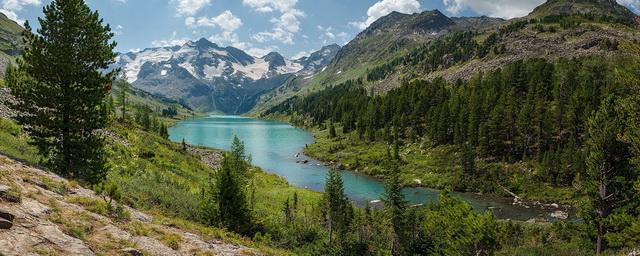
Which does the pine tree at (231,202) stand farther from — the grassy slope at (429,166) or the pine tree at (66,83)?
the grassy slope at (429,166)

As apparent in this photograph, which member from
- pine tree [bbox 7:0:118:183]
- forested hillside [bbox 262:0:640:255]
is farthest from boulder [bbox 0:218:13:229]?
forested hillside [bbox 262:0:640:255]

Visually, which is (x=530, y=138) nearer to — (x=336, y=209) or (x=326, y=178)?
(x=326, y=178)

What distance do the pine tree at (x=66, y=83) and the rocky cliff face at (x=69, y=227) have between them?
451 centimetres

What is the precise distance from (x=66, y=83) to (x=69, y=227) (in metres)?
14.5

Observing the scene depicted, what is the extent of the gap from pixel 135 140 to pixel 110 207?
50.2 metres

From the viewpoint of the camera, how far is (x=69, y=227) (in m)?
15.1

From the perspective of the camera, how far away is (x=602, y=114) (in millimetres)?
39000

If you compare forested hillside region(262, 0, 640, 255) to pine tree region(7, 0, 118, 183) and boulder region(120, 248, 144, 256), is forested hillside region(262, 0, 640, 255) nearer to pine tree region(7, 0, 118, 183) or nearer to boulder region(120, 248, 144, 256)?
boulder region(120, 248, 144, 256)

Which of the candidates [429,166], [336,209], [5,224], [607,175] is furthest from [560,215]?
[5,224]

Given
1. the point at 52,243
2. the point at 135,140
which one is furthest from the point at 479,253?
the point at 135,140

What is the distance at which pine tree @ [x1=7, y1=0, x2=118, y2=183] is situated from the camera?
82.7 ft

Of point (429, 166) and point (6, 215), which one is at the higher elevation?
point (6, 215)

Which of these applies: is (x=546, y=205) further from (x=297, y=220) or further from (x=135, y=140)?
(x=135, y=140)

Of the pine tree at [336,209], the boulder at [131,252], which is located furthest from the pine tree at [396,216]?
the boulder at [131,252]
